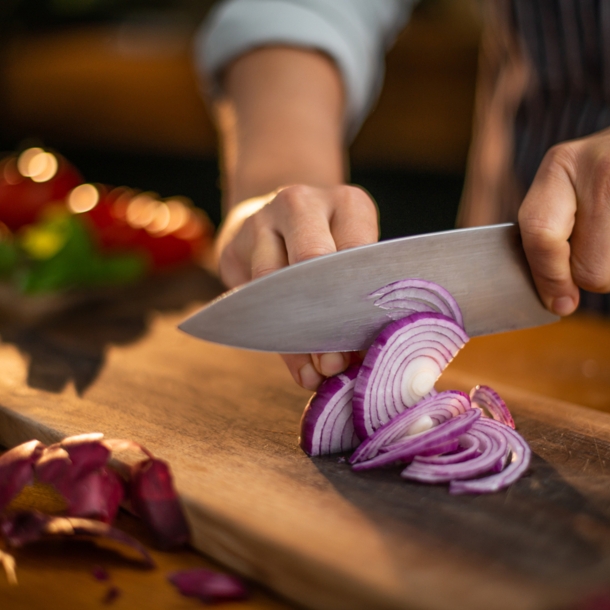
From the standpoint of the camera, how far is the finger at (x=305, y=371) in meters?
1.16

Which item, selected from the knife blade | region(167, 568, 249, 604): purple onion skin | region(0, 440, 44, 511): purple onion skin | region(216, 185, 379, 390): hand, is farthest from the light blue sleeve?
region(167, 568, 249, 604): purple onion skin

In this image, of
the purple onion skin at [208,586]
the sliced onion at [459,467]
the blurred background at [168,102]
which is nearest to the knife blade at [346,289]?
the sliced onion at [459,467]

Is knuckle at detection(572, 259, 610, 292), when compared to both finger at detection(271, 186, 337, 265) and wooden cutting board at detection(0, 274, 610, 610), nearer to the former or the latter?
wooden cutting board at detection(0, 274, 610, 610)

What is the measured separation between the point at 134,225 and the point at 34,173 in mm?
586

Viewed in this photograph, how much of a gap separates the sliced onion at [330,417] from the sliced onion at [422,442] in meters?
0.07

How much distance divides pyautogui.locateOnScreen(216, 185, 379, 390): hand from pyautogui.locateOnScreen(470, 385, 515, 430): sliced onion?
26 cm

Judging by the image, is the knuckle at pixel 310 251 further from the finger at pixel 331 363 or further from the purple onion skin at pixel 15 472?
the purple onion skin at pixel 15 472

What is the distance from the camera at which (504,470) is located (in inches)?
41.0

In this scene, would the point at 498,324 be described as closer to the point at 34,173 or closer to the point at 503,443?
the point at 503,443

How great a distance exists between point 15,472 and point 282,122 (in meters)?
1.06

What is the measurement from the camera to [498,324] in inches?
51.6

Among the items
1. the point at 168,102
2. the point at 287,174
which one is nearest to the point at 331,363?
the point at 287,174

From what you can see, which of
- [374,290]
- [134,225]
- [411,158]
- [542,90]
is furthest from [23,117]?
[374,290]

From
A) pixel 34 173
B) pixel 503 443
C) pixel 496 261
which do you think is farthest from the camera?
pixel 34 173
